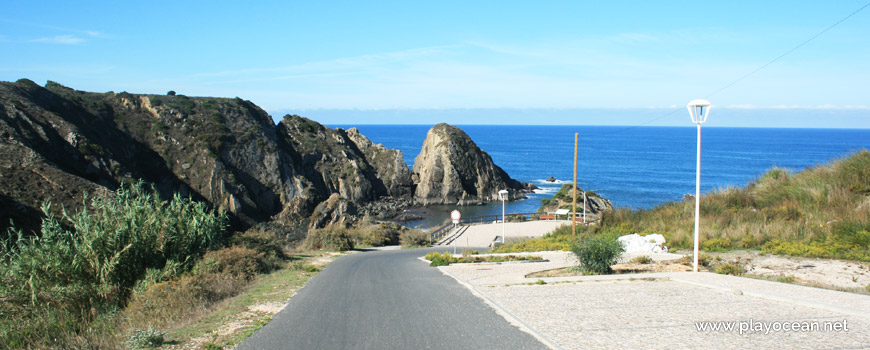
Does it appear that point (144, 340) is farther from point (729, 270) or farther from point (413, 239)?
point (413, 239)

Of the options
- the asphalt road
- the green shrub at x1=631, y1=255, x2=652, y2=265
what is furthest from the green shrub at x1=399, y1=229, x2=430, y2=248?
the asphalt road

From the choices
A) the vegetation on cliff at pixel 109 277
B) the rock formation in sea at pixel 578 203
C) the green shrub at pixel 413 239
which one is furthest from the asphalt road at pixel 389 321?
the rock formation in sea at pixel 578 203

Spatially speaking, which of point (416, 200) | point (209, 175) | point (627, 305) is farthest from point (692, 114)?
point (416, 200)

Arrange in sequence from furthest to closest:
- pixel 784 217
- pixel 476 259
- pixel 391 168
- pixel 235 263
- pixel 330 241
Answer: pixel 391 168 < pixel 330 241 < pixel 476 259 < pixel 784 217 < pixel 235 263

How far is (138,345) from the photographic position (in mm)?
6953

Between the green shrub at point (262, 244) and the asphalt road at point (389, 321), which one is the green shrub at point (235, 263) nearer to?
the green shrub at point (262, 244)

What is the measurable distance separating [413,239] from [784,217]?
72.2 ft

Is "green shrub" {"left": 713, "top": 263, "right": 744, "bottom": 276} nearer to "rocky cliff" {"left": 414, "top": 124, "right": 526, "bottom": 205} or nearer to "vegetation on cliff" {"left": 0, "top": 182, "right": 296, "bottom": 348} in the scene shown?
"vegetation on cliff" {"left": 0, "top": 182, "right": 296, "bottom": 348}

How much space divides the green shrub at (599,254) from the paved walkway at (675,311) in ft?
2.95

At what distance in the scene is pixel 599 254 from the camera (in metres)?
13.0

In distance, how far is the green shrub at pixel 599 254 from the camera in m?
13.0

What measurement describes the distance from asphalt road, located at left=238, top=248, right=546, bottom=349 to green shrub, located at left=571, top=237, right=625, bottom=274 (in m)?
3.47

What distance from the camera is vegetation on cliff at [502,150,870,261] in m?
13.7

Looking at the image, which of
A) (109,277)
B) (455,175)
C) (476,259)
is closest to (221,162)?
(455,175)
